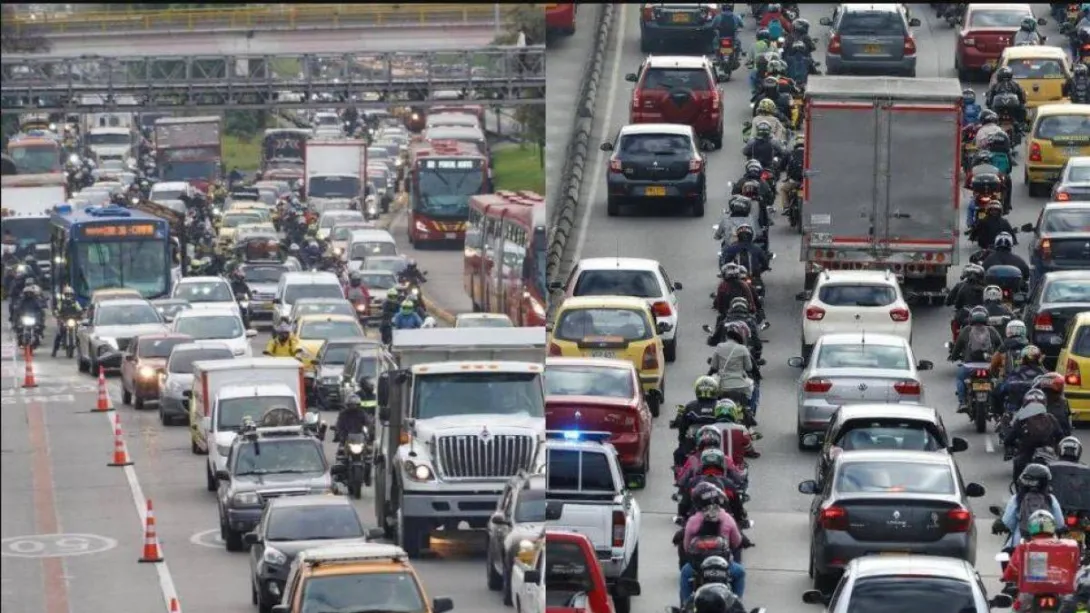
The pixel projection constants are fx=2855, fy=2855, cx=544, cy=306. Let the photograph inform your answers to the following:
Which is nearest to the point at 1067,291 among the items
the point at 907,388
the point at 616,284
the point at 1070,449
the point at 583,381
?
the point at 1070,449

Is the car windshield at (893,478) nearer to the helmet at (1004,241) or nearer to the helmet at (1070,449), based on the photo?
the helmet at (1070,449)

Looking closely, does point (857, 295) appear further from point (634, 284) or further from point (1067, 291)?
point (634, 284)

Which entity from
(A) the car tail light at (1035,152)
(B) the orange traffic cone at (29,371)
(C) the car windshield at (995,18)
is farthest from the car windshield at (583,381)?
(B) the orange traffic cone at (29,371)

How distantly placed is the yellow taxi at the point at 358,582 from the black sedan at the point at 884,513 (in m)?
7.32

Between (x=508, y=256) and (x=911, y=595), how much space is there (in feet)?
17.3

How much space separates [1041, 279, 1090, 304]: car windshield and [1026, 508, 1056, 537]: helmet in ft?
6.94

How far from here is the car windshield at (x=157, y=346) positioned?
63.5 metres

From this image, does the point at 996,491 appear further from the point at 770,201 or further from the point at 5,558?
the point at 5,558

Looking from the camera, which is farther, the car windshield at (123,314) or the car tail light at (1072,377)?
Answer: the car windshield at (123,314)

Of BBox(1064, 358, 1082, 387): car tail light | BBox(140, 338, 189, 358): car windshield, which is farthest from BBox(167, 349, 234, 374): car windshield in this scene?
BBox(1064, 358, 1082, 387): car tail light

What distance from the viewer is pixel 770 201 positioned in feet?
68.4

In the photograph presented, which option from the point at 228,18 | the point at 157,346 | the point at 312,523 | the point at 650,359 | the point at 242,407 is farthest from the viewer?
the point at 228,18

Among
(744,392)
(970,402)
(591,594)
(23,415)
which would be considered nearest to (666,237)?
(744,392)

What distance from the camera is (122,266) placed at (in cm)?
7944
